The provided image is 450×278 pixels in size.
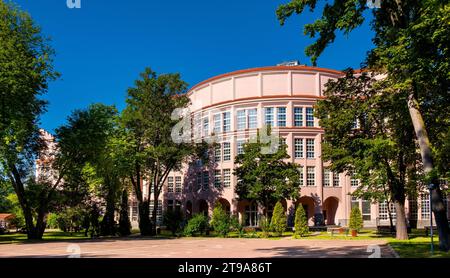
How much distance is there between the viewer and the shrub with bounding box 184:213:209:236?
129ft

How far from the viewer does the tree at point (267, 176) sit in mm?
43219

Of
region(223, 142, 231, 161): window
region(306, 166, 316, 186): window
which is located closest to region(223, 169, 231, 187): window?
region(223, 142, 231, 161): window

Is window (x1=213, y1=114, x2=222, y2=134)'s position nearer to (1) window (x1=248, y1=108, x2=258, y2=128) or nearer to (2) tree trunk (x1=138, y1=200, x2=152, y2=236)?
(1) window (x1=248, y1=108, x2=258, y2=128)

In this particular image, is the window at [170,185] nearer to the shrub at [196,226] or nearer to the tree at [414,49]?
the shrub at [196,226]

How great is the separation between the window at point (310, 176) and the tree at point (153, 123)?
16.8 meters

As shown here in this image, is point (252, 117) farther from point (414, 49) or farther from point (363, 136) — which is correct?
point (414, 49)

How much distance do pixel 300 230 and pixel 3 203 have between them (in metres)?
46.6

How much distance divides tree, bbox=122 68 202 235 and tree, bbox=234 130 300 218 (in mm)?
6221

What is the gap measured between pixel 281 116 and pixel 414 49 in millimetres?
38980

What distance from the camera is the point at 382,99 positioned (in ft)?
91.5

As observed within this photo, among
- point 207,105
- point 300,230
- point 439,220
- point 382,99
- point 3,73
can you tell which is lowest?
point 300,230
